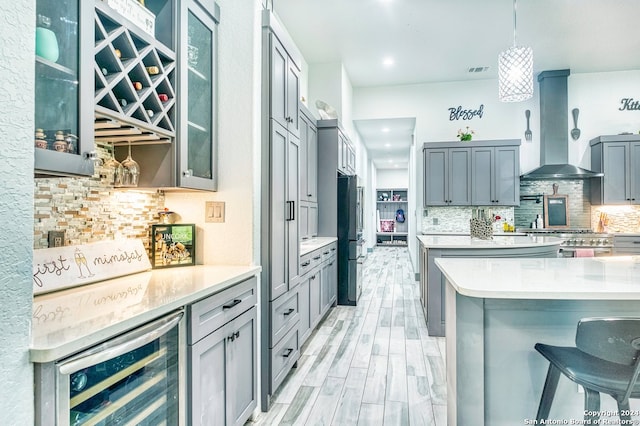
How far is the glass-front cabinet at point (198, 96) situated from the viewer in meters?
1.96

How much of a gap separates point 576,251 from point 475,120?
2.71 meters

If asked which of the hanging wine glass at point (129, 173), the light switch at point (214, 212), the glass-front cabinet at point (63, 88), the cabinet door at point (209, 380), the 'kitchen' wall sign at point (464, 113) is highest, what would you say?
the 'kitchen' wall sign at point (464, 113)

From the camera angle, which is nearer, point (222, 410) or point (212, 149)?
point (222, 410)

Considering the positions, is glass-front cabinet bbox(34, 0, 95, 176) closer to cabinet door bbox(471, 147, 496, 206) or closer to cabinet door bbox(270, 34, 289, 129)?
cabinet door bbox(270, 34, 289, 129)

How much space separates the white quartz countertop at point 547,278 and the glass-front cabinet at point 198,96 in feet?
4.82

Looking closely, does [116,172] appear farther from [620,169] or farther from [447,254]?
[620,169]

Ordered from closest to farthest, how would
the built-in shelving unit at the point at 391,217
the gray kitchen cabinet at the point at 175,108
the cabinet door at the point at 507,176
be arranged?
the gray kitchen cabinet at the point at 175,108, the cabinet door at the point at 507,176, the built-in shelving unit at the point at 391,217

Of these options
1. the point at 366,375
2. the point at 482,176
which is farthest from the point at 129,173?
the point at 482,176

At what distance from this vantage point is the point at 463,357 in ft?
5.61

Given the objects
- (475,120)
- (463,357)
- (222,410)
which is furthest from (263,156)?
(475,120)

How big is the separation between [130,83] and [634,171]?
7.08 metres

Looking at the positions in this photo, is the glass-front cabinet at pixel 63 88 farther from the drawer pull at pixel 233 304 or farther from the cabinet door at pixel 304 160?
the cabinet door at pixel 304 160

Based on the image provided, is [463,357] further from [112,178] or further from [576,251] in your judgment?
[576,251]

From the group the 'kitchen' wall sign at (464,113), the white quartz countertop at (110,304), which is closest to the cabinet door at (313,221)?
the white quartz countertop at (110,304)
